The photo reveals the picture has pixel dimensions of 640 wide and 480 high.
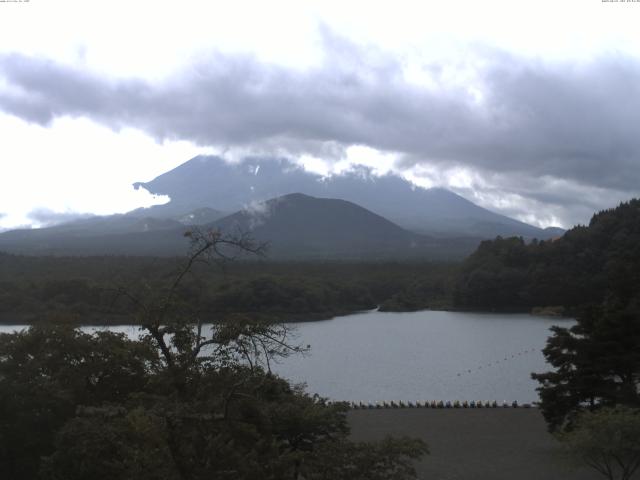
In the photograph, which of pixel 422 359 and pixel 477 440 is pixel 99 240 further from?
pixel 477 440

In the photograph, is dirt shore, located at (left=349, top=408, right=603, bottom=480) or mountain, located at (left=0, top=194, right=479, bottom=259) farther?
mountain, located at (left=0, top=194, right=479, bottom=259)

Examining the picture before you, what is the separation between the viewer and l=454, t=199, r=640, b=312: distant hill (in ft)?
143

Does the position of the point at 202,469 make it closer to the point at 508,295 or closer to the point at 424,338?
the point at 424,338

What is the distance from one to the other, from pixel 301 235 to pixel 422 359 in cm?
7923

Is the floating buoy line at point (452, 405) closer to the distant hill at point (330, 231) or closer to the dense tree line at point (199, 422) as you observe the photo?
the dense tree line at point (199, 422)

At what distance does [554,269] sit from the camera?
45.3 meters

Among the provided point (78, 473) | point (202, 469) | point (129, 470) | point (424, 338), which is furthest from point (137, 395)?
point (424, 338)

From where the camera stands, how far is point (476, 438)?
485 inches

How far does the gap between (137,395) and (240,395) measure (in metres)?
1.11

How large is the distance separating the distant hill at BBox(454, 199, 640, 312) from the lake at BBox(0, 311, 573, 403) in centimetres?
516

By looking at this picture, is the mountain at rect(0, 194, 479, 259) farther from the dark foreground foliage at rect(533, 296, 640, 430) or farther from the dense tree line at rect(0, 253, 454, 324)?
the dark foreground foliage at rect(533, 296, 640, 430)

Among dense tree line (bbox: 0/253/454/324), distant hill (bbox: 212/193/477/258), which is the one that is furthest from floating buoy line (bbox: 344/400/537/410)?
distant hill (bbox: 212/193/477/258)

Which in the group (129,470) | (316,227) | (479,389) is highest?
(316,227)

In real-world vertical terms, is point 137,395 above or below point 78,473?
above
